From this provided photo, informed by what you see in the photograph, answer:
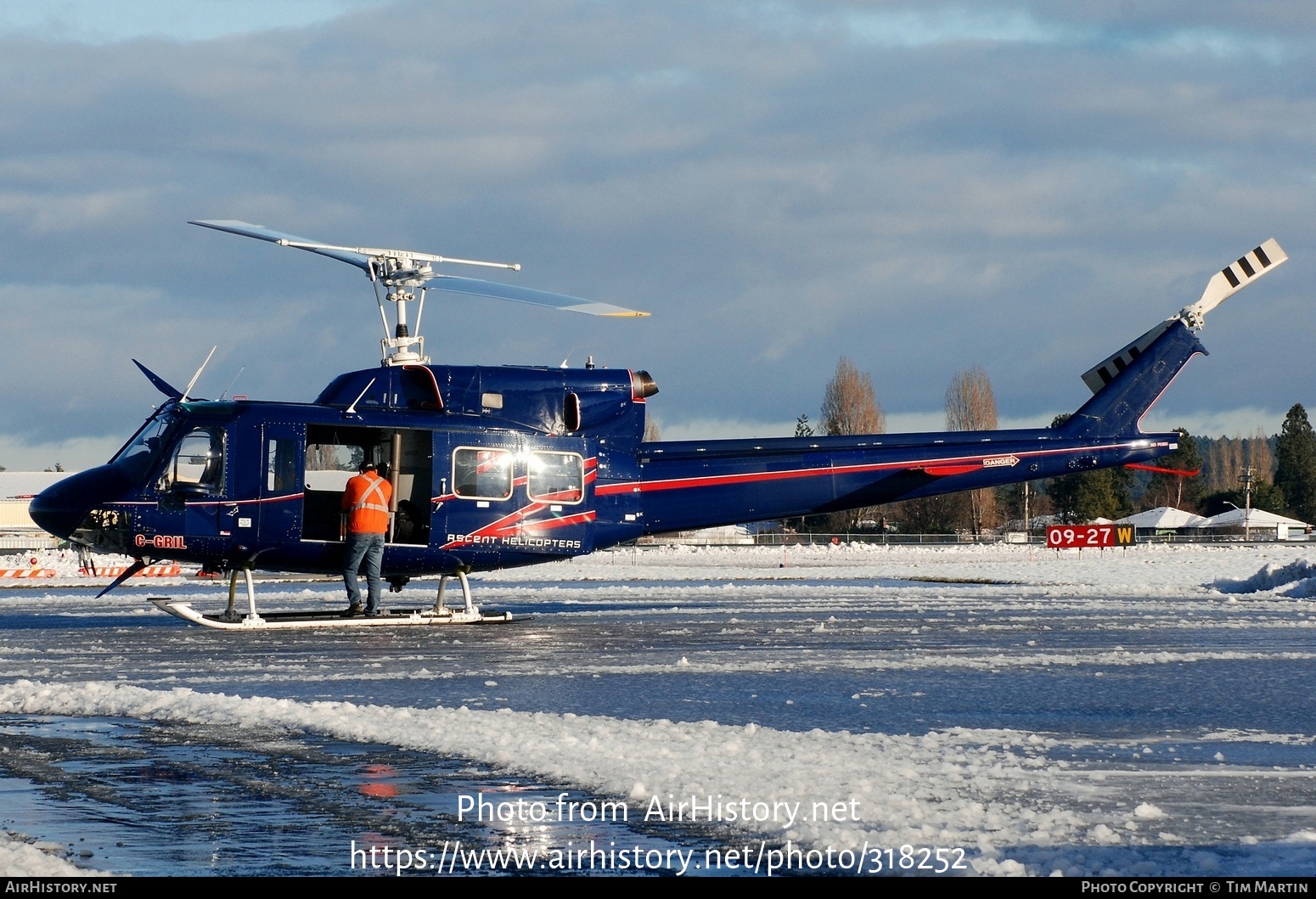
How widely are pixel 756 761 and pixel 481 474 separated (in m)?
10.7

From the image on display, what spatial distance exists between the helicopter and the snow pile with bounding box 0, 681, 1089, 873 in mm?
6662

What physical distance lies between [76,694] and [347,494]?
6.61 m

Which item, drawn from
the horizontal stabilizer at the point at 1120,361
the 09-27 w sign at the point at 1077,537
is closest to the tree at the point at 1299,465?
the 09-27 w sign at the point at 1077,537

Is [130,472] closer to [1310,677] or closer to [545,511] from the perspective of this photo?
[545,511]

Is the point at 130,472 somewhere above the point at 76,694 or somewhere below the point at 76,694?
above

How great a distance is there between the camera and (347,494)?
16281 millimetres

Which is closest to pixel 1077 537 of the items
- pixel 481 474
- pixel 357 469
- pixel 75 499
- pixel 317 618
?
pixel 481 474

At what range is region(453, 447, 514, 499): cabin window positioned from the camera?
17188 mm

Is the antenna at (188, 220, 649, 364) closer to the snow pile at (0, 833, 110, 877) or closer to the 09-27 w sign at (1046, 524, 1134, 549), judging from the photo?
the snow pile at (0, 833, 110, 877)

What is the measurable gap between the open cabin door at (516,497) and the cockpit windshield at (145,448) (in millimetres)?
3289

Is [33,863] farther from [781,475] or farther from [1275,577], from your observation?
[1275,577]

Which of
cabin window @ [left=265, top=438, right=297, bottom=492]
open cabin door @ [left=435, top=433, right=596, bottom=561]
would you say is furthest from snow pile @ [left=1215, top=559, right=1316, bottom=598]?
cabin window @ [left=265, top=438, right=297, bottom=492]

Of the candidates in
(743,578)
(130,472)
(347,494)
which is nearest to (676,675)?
(347,494)

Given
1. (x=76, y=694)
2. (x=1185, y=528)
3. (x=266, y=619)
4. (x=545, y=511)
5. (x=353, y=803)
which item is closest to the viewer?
(x=353, y=803)
